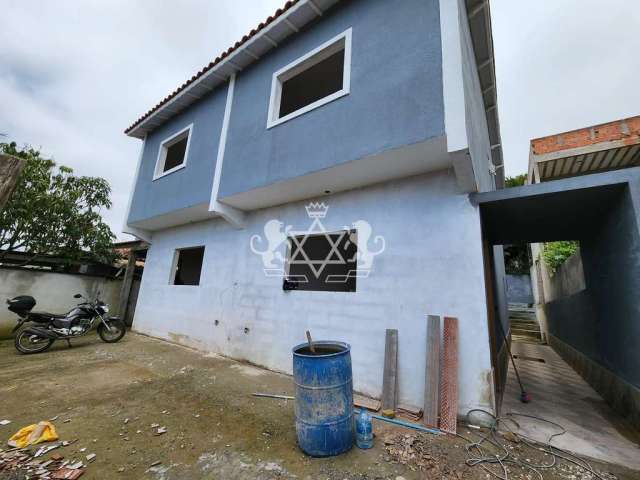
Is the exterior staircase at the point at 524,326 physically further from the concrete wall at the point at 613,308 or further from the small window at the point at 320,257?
the small window at the point at 320,257

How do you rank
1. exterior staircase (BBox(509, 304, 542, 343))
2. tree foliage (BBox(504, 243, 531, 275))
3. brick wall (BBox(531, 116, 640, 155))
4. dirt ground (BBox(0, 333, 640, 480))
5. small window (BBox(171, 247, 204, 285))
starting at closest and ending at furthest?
1. dirt ground (BBox(0, 333, 640, 480))
2. brick wall (BBox(531, 116, 640, 155))
3. exterior staircase (BBox(509, 304, 542, 343))
4. small window (BBox(171, 247, 204, 285))
5. tree foliage (BBox(504, 243, 531, 275))

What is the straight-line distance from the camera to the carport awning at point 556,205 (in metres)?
2.86

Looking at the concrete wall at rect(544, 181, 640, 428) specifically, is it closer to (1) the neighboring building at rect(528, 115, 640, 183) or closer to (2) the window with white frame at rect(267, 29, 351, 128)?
(2) the window with white frame at rect(267, 29, 351, 128)

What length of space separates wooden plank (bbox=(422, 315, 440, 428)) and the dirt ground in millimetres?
263

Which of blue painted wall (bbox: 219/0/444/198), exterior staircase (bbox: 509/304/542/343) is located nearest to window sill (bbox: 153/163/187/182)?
blue painted wall (bbox: 219/0/444/198)

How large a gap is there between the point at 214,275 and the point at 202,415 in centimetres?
350

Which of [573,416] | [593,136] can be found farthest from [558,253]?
[573,416]

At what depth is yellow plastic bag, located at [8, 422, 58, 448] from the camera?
2406 millimetres

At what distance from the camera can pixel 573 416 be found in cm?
337

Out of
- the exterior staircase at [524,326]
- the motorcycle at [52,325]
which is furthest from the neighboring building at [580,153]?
the motorcycle at [52,325]

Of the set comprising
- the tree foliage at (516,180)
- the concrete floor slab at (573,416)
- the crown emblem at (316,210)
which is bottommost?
the concrete floor slab at (573,416)

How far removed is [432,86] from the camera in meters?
3.18

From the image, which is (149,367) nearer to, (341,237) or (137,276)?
(341,237)

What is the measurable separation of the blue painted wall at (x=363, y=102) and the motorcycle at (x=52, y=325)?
4.84 m
